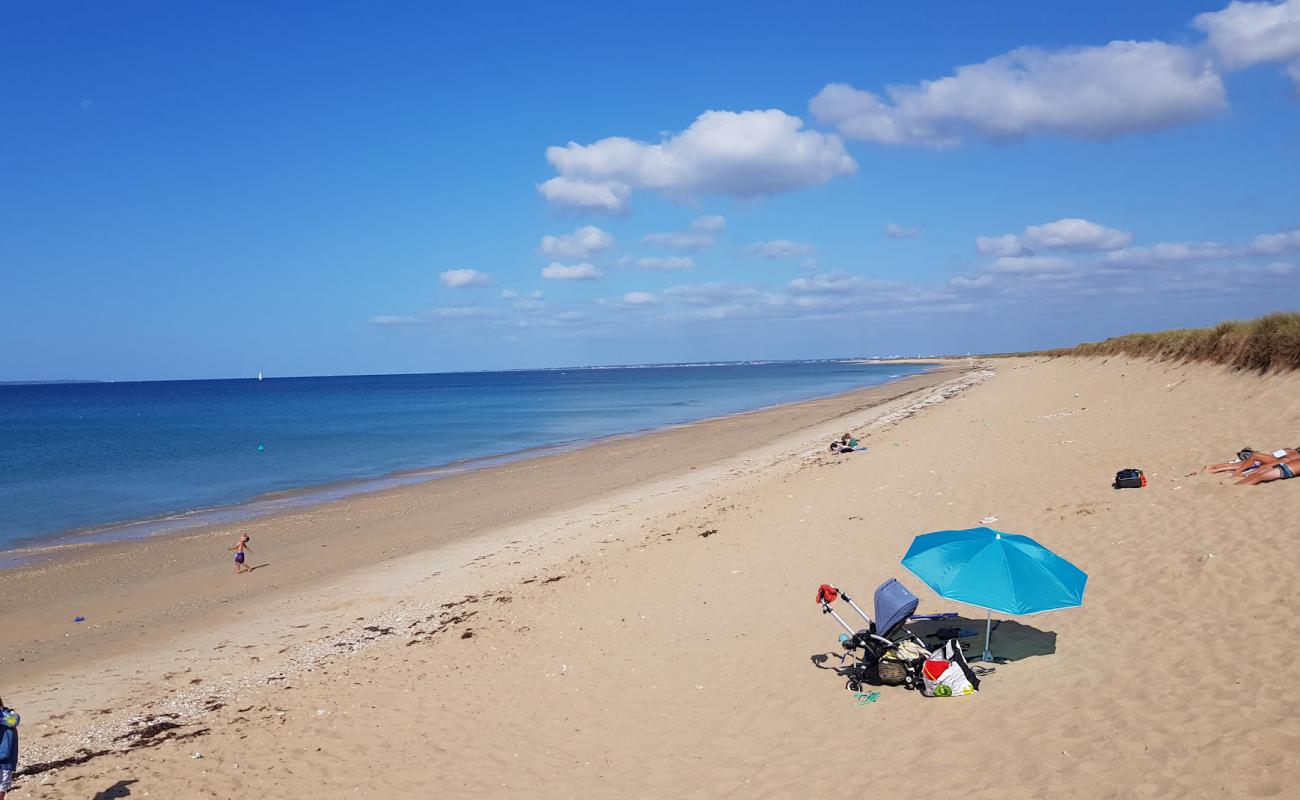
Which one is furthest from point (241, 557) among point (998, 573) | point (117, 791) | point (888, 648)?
point (998, 573)

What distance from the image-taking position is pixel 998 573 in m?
7.34

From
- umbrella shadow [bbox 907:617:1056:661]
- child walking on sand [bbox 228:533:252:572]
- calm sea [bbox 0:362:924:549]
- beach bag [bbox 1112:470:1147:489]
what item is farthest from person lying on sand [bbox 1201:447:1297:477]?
calm sea [bbox 0:362:924:549]

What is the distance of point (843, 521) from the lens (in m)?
14.7

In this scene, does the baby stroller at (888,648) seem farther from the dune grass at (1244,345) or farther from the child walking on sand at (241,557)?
the dune grass at (1244,345)

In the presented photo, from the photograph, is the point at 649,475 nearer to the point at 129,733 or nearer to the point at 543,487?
the point at 543,487

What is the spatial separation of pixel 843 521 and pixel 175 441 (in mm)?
51713

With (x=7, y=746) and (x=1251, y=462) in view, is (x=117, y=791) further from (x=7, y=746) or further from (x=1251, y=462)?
(x=1251, y=462)

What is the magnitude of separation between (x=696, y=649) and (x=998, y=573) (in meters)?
4.04

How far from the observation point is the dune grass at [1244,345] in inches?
755

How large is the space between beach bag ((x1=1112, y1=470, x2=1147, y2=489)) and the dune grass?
9594 millimetres

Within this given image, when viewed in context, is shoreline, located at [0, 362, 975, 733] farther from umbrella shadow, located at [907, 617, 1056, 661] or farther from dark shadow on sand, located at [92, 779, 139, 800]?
umbrella shadow, located at [907, 617, 1056, 661]

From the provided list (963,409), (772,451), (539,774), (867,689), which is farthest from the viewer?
(963,409)

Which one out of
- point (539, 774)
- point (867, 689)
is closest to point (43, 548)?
point (539, 774)

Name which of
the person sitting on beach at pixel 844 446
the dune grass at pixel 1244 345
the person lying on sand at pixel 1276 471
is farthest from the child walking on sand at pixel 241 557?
the dune grass at pixel 1244 345
